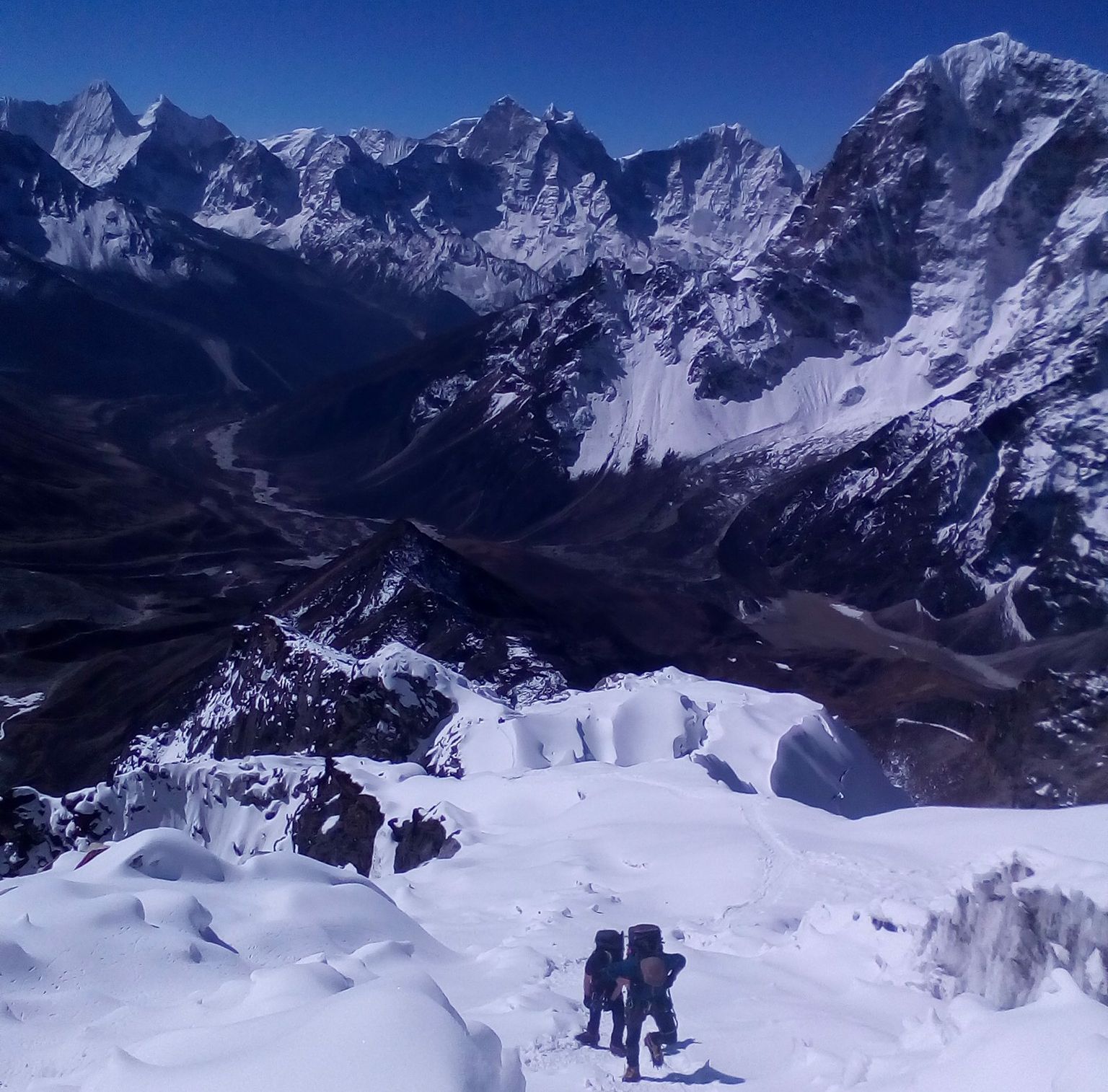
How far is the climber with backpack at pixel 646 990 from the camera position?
19.0 feet

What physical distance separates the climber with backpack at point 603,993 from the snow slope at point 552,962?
0.48ft

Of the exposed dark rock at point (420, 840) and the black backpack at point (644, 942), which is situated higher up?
the black backpack at point (644, 942)

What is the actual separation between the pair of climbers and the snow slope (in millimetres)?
153

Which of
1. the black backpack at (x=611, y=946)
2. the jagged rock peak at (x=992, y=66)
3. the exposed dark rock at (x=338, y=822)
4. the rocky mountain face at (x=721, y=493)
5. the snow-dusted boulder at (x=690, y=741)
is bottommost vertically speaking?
the exposed dark rock at (x=338, y=822)

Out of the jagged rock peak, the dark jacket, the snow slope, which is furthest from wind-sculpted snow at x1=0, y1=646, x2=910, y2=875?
the jagged rock peak

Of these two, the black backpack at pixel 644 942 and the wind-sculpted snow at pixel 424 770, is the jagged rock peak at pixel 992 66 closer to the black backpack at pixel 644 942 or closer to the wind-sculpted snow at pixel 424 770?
the wind-sculpted snow at pixel 424 770

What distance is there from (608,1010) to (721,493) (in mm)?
68551

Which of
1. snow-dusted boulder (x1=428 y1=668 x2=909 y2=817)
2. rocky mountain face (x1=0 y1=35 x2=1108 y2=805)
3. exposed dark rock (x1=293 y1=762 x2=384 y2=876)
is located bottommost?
exposed dark rock (x1=293 y1=762 x2=384 y2=876)

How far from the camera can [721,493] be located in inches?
2901

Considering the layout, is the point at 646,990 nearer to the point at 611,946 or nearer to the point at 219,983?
the point at 611,946

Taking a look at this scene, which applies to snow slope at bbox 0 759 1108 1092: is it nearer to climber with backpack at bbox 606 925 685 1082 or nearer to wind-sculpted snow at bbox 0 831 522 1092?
wind-sculpted snow at bbox 0 831 522 1092

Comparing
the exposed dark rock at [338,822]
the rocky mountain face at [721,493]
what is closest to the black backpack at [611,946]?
the exposed dark rock at [338,822]

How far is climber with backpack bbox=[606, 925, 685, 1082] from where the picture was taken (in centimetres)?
578

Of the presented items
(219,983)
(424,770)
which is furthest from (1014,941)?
(424,770)
